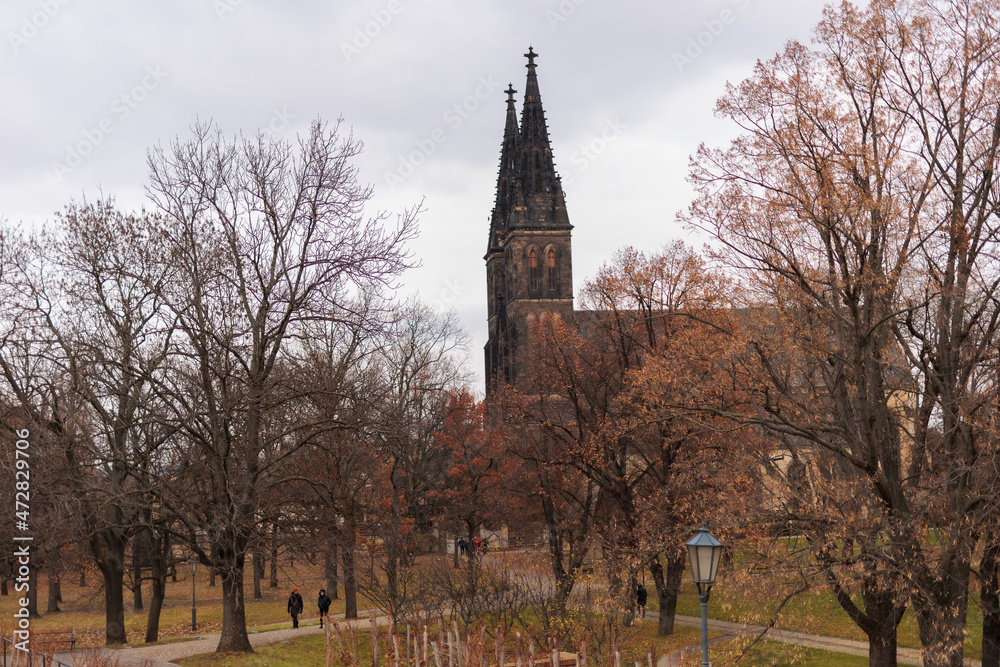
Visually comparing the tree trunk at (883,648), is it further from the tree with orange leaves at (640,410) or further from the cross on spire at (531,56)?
the cross on spire at (531,56)

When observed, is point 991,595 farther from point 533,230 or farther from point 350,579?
point 533,230

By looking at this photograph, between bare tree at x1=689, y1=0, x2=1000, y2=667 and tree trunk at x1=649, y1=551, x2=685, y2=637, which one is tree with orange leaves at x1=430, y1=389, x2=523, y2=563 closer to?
tree trunk at x1=649, y1=551, x2=685, y2=637

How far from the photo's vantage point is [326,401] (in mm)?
Answer: 23266

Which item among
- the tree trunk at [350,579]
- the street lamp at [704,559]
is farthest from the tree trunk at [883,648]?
the tree trunk at [350,579]

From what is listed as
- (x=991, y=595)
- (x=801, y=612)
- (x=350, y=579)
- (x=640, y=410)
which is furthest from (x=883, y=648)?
(x=350, y=579)

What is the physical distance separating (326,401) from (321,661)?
6.33 metres

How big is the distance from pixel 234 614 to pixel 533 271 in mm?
65806

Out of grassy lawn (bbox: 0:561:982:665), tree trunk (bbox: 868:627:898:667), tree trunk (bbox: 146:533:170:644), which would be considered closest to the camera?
tree trunk (bbox: 868:627:898:667)

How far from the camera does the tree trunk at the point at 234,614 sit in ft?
67.4

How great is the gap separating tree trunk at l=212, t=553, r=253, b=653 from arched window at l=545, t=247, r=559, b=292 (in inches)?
2570

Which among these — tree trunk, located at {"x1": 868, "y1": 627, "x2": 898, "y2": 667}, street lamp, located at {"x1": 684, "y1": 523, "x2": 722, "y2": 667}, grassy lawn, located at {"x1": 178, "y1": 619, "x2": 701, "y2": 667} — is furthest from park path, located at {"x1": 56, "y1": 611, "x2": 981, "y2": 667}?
street lamp, located at {"x1": 684, "y1": 523, "x2": 722, "y2": 667}

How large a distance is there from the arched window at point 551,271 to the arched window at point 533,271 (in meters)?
0.84

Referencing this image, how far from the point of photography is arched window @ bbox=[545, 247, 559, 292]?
8494 centimetres

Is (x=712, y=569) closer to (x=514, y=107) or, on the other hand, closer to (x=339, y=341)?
(x=339, y=341)
